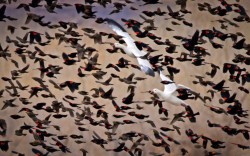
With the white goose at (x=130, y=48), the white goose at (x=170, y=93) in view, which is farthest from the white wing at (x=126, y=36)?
the white goose at (x=170, y=93)

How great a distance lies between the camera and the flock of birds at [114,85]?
6625 mm

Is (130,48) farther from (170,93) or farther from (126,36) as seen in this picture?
(170,93)

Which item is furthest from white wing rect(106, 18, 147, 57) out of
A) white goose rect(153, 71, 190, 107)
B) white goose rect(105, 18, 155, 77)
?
white goose rect(153, 71, 190, 107)

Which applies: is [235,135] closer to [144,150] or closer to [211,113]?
[211,113]

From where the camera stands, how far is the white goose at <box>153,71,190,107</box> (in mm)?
6645

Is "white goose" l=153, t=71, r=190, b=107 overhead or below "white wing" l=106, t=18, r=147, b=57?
below

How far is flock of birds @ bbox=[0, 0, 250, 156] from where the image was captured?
662cm

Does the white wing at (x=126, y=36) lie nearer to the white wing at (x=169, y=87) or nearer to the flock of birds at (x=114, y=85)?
the flock of birds at (x=114, y=85)

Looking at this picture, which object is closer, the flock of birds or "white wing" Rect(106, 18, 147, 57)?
the flock of birds

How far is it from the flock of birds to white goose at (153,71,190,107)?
1 cm

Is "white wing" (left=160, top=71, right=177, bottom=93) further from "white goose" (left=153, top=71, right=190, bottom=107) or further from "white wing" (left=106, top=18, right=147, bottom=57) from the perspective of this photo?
"white wing" (left=106, top=18, right=147, bottom=57)

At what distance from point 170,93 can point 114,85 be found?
2.42 feet

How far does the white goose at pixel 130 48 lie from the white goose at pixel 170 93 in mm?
207

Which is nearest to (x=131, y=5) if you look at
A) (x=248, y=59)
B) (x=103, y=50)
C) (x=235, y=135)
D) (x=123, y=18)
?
(x=123, y=18)
